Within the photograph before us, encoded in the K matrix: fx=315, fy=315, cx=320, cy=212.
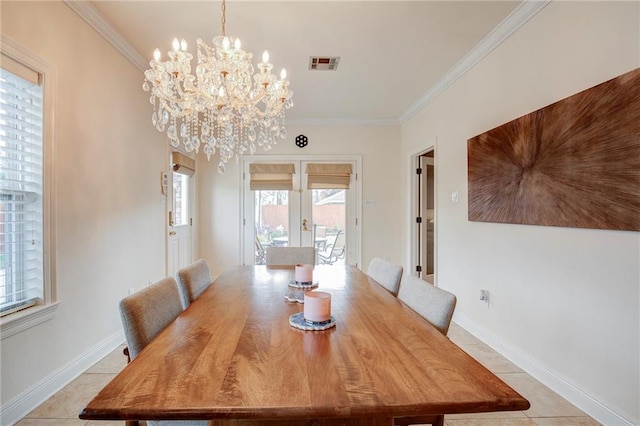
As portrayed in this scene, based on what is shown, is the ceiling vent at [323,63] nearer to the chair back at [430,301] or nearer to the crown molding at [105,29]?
the crown molding at [105,29]

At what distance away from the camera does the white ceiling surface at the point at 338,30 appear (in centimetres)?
220

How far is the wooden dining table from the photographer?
715mm

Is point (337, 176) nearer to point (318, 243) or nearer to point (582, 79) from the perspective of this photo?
point (318, 243)

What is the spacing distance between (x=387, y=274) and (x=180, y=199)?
129 inches

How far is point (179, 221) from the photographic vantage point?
4172 millimetres

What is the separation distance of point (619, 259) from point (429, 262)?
10.6ft

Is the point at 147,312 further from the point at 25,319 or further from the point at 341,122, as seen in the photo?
the point at 341,122

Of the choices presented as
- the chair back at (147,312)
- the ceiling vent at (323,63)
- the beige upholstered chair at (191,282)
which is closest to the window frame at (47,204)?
the beige upholstered chair at (191,282)

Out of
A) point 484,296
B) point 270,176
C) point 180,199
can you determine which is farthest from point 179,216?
point 484,296

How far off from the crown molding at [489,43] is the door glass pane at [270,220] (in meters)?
2.49

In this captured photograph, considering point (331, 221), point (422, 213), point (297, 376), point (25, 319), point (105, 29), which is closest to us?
point (297, 376)

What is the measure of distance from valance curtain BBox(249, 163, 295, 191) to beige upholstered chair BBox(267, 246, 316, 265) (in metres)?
2.14

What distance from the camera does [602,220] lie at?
5.42 ft

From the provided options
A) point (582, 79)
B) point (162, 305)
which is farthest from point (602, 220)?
point (162, 305)
